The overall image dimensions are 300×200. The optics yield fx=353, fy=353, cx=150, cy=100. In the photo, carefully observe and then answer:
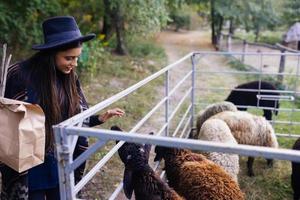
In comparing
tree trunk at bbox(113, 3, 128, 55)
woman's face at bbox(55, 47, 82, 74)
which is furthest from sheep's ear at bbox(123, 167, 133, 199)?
tree trunk at bbox(113, 3, 128, 55)

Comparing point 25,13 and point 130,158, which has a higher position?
point 25,13

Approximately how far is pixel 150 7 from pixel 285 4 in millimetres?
14933

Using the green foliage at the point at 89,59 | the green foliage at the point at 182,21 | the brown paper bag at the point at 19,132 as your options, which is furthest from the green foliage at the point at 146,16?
the green foliage at the point at 182,21

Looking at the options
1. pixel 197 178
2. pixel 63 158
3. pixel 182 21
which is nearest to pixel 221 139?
pixel 197 178

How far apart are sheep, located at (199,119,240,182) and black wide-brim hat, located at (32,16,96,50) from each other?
217 centimetres

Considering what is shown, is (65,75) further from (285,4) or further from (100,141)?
(285,4)

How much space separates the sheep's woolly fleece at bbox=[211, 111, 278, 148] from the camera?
480 centimetres

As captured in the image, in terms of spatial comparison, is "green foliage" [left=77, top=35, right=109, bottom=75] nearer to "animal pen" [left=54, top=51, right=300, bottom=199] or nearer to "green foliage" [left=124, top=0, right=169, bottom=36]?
"green foliage" [left=124, top=0, right=169, bottom=36]

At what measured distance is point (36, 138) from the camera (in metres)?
1.96

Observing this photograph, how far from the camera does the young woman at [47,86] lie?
229 centimetres

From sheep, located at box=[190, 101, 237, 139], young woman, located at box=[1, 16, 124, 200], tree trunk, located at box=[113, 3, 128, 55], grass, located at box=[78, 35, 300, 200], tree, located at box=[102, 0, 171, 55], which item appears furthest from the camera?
tree trunk, located at box=[113, 3, 128, 55]

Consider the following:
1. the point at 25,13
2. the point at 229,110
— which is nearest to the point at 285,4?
the point at 25,13

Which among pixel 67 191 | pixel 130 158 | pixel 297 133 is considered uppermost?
pixel 67 191

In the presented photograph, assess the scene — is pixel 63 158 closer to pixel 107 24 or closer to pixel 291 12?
pixel 107 24
